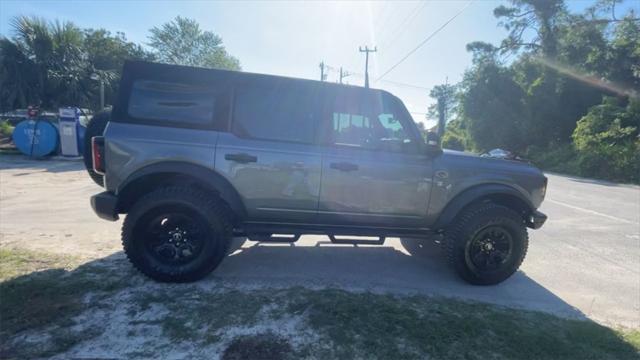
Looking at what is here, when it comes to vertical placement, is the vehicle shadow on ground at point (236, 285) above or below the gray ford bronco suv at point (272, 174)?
below

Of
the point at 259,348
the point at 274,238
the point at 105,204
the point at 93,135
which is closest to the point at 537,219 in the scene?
the point at 274,238

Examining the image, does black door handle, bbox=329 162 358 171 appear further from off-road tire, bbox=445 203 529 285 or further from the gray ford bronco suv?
off-road tire, bbox=445 203 529 285

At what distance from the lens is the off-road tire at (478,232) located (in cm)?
376

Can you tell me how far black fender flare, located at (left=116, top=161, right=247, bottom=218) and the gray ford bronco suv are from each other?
0.01m

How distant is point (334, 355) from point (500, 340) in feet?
4.44

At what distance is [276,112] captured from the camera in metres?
3.61

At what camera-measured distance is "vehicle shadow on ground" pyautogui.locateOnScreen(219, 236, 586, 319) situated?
3652 millimetres

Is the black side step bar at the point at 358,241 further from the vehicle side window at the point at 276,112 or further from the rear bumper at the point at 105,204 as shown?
the rear bumper at the point at 105,204

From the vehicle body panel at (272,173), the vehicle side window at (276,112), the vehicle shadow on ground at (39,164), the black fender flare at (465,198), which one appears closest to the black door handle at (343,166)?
the vehicle body panel at (272,173)

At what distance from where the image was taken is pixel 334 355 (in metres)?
2.49

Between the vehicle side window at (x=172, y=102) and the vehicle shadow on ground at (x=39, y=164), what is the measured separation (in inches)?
351

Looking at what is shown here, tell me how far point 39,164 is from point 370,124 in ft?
42.6

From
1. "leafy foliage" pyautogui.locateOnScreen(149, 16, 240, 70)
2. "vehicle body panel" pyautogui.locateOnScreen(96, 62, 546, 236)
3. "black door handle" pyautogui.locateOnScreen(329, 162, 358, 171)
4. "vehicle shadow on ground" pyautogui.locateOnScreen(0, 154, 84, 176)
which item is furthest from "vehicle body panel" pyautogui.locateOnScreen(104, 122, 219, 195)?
"leafy foliage" pyautogui.locateOnScreen(149, 16, 240, 70)

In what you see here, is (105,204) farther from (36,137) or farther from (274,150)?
(36,137)
